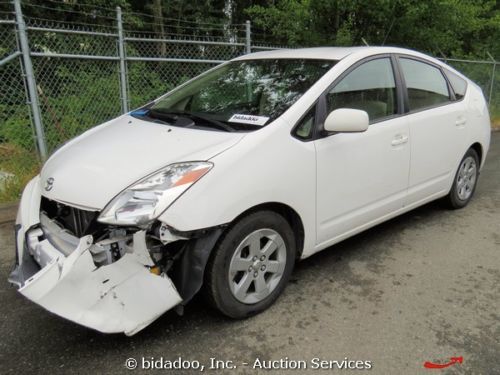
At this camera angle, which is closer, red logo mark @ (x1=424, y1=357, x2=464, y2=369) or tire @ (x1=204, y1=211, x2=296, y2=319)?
red logo mark @ (x1=424, y1=357, x2=464, y2=369)

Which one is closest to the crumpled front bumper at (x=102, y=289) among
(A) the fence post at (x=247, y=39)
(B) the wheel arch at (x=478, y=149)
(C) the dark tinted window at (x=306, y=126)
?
(C) the dark tinted window at (x=306, y=126)

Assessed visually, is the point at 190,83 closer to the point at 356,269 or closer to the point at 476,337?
the point at 356,269

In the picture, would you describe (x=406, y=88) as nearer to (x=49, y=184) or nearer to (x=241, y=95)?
(x=241, y=95)

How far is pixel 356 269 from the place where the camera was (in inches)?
131

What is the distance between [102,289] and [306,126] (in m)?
Answer: 1.55

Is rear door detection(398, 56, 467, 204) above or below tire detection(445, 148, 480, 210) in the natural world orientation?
above

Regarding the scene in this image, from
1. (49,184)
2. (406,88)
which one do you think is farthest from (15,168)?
(406,88)

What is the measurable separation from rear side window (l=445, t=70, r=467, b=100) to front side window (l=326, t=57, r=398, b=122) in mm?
1092

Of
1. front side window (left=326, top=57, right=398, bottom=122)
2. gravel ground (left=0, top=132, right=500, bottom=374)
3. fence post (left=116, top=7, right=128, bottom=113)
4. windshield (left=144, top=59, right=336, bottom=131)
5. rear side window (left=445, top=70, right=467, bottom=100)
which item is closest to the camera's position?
gravel ground (left=0, top=132, right=500, bottom=374)

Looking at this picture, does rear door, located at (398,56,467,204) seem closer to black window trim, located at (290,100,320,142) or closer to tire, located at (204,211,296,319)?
black window trim, located at (290,100,320,142)

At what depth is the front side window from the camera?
3.06 meters

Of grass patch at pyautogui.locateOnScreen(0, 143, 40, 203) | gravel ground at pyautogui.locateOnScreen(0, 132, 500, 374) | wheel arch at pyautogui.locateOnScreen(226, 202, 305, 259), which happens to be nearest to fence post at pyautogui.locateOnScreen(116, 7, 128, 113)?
grass patch at pyautogui.locateOnScreen(0, 143, 40, 203)

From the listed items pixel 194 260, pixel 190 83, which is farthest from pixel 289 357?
pixel 190 83

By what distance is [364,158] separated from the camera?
3.12 meters
